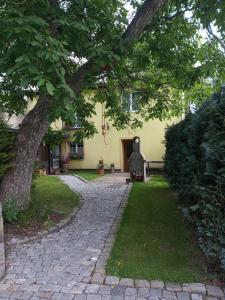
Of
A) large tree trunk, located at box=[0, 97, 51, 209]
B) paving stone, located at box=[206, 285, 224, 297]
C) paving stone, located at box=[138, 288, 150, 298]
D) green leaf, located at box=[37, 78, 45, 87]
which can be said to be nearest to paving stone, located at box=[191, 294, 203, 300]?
paving stone, located at box=[206, 285, 224, 297]

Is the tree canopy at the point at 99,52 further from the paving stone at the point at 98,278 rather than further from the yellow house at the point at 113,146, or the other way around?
the yellow house at the point at 113,146

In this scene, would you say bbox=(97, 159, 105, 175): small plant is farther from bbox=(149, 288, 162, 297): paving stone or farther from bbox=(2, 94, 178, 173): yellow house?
bbox=(149, 288, 162, 297): paving stone

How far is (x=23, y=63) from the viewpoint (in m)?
4.32

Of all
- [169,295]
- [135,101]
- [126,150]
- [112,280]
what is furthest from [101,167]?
[169,295]

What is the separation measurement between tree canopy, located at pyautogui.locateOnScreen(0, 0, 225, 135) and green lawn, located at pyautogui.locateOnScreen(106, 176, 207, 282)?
235 cm

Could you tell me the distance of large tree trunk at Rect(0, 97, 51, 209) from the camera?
6812mm

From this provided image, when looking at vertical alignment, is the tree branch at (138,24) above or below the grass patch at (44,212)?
above

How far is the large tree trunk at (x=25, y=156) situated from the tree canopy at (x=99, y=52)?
566mm

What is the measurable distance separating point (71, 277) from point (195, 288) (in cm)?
163

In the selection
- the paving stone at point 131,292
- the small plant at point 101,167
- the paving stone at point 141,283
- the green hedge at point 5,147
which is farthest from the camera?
the small plant at point 101,167

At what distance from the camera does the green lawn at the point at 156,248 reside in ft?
14.6

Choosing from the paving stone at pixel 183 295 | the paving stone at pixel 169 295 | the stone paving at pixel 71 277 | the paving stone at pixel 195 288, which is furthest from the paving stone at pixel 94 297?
the paving stone at pixel 195 288

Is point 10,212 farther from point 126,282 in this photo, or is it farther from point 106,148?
point 106,148

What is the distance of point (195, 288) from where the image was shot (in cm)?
399
